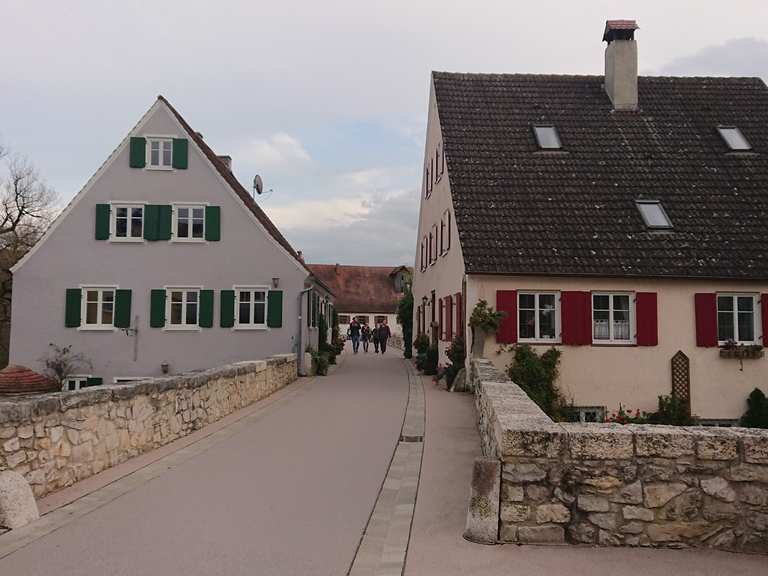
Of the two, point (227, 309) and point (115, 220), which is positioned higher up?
point (115, 220)

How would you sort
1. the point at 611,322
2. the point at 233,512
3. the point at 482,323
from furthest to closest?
the point at 611,322, the point at 482,323, the point at 233,512

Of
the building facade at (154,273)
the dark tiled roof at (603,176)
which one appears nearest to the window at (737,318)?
the dark tiled roof at (603,176)

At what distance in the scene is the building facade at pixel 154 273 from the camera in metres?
21.8

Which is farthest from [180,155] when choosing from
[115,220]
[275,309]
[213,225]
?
[275,309]

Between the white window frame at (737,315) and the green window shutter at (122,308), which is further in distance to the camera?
the green window shutter at (122,308)

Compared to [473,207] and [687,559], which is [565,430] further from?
[473,207]

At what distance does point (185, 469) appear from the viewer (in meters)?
7.79

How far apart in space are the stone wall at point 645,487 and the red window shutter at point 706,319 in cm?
1253

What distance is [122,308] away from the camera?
72.1 ft

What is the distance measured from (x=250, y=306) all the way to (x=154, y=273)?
3272 millimetres

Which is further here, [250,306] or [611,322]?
[250,306]

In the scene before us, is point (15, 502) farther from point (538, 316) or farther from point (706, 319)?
point (706, 319)

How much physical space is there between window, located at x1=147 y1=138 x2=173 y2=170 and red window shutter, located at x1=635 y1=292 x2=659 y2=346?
14865mm

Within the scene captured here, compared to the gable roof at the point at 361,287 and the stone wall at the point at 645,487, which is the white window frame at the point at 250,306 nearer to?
the stone wall at the point at 645,487
